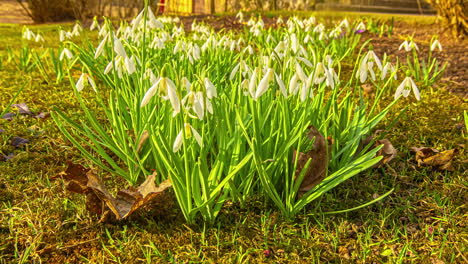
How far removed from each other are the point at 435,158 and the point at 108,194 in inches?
65.0

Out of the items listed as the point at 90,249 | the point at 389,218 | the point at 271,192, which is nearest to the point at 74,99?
the point at 90,249

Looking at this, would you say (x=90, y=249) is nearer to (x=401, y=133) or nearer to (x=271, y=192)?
(x=271, y=192)

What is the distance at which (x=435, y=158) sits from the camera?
2250 millimetres

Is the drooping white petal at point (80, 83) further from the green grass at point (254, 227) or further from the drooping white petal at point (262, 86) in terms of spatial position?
the drooping white petal at point (262, 86)

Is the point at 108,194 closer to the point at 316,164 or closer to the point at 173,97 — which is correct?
the point at 173,97

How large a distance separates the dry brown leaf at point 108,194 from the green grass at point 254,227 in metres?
0.07

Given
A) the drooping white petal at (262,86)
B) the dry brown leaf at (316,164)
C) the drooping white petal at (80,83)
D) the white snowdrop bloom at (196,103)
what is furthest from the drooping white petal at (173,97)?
the drooping white petal at (80,83)

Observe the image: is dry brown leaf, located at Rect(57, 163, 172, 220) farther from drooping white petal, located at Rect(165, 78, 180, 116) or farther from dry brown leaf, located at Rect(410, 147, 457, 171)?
dry brown leaf, located at Rect(410, 147, 457, 171)

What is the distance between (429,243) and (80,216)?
4.64ft

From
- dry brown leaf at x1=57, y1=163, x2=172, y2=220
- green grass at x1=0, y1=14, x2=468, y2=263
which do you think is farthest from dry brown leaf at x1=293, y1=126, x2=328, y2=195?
dry brown leaf at x1=57, y1=163, x2=172, y2=220

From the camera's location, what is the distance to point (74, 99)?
342 centimetres

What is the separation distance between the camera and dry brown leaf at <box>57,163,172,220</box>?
166cm

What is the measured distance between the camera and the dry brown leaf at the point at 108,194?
5.44ft

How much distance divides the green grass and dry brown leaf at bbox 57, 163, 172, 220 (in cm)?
7
